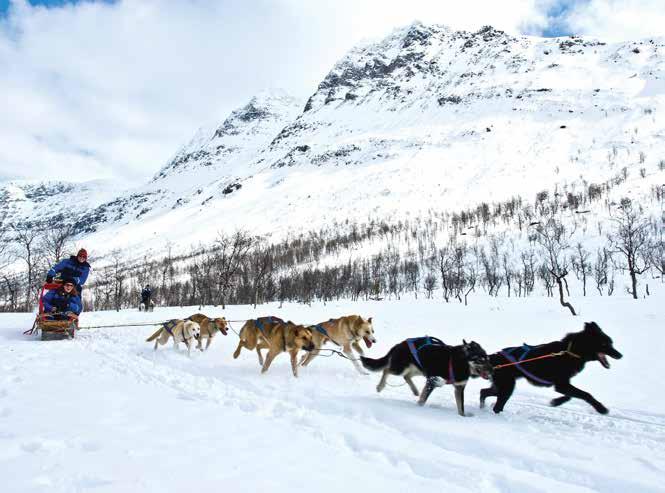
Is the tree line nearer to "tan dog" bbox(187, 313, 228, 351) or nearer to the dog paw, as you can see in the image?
"tan dog" bbox(187, 313, 228, 351)

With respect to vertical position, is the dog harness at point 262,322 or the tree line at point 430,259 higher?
the tree line at point 430,259

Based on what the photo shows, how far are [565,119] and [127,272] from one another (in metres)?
163

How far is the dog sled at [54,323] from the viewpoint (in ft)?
40.6

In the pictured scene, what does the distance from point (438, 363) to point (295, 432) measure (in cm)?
245

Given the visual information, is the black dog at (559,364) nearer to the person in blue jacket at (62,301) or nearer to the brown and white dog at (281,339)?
the brown and white dog at (281,339)

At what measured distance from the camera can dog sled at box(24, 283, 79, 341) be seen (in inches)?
488

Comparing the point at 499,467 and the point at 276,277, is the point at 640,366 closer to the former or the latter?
the point at 499,467

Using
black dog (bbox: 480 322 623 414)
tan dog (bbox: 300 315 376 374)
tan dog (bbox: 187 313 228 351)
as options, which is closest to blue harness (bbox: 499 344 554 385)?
black dog (bbox: 480 322 623 414)

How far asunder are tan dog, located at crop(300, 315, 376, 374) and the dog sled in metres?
8.49

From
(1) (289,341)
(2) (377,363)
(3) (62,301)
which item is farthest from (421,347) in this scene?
(3) (62,301)

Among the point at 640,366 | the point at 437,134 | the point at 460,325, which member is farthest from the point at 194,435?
the point at 437,134

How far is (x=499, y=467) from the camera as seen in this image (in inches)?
159

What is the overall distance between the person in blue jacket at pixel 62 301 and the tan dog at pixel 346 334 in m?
8.73

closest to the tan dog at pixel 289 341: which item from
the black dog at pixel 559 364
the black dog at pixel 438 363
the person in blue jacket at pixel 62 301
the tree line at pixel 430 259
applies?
the black dog at pixel 438 363
